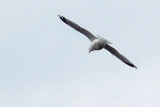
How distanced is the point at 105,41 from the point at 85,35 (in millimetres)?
2900

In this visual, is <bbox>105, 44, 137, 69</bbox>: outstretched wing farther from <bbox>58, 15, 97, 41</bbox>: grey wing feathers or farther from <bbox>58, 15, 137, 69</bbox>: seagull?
<bbox>58, 15, 97, 41</bbox>: grey wing feathers

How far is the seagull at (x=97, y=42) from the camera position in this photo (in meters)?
90.8

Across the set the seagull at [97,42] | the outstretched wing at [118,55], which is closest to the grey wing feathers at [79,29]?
the seagull at [97,42]

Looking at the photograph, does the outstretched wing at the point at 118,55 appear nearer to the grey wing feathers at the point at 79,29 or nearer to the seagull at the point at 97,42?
the seagull at the point at 97,42

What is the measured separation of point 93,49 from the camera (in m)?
91.1

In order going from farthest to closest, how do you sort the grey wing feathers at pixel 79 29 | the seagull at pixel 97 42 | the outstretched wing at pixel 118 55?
the outstretched wing at pixel 118 55, the grey wing feathers at pixel 79 29, the seagull at pixel 97 42

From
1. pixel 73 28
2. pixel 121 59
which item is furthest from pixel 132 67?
pixel 73 28

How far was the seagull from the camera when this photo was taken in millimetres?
90812

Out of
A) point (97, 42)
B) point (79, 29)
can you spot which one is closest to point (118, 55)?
point (97, 42)

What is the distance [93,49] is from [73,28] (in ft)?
10.8

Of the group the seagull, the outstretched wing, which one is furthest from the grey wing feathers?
the outstretched wing

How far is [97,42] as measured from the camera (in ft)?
298

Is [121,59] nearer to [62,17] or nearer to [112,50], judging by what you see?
[112,50]

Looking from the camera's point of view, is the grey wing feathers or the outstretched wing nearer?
the grey wing feathers
